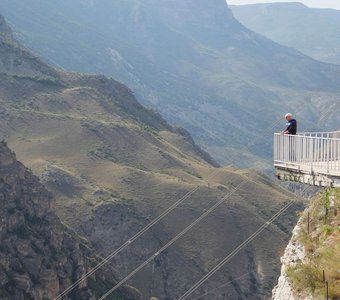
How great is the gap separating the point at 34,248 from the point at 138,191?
48.0 m

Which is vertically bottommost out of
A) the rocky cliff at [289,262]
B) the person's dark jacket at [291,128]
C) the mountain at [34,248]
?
the mountain at [34,248]

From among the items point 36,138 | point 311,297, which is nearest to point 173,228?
point 36,138

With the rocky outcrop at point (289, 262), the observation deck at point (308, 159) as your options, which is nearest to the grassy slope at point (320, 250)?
the rocky outcrop at point (289, 262)

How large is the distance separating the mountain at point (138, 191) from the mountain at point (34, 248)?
7571 mm

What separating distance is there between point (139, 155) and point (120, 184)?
19.0 m

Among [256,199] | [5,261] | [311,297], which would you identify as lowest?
[256,199]

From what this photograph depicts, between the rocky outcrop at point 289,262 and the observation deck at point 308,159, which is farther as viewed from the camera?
the observation deck at point 308,159

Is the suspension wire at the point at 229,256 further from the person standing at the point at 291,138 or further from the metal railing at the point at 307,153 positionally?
the metal railing at the point at 307,153

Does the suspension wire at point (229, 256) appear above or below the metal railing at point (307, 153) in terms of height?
below

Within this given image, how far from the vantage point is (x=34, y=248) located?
7581 cm

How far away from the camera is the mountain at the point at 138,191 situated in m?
108

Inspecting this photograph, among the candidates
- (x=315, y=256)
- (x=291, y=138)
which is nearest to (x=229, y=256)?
(x=291, y=138)

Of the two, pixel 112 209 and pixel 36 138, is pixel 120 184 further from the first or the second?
pixel 36 138

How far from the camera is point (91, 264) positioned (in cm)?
8400
